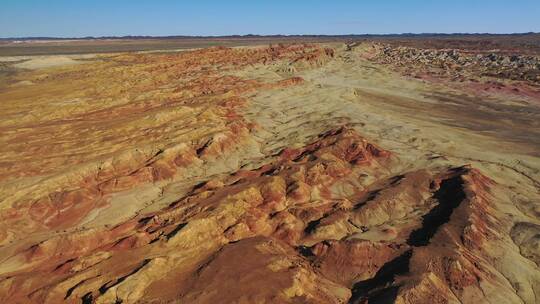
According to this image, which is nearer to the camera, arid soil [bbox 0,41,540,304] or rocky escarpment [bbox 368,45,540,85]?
arid soil [bbox 0,41,540,304]

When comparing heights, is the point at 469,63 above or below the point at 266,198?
above

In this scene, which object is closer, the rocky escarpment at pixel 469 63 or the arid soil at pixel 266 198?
the arid soil at pixel 266 198

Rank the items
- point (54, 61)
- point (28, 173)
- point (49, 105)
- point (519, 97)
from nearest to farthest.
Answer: point (28, 173), point (49, 105), point (519, 97), point (54, 61)

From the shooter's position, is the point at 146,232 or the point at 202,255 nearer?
the point at 202,255

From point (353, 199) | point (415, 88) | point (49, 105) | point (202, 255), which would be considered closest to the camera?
point (202, 255)

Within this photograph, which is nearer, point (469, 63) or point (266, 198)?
point (266, 198)

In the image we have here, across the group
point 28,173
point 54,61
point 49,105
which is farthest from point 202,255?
point 54,61

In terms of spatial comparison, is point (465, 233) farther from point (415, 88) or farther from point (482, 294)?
point (415, 88)
